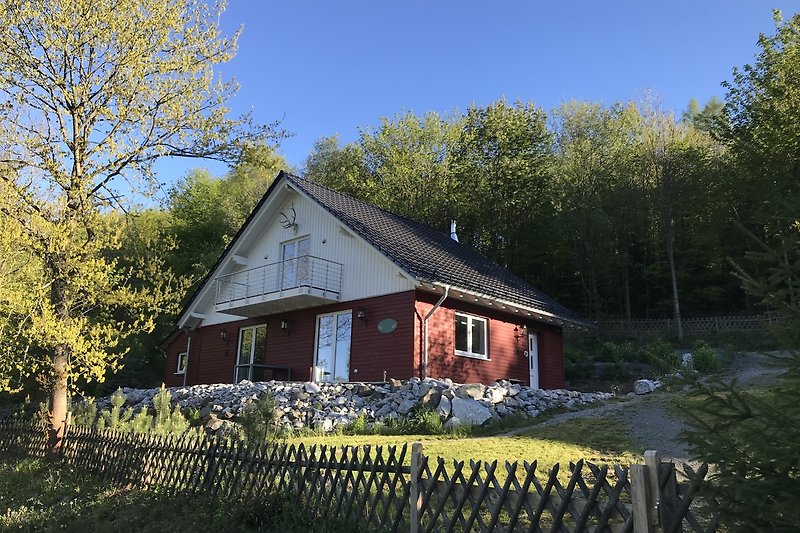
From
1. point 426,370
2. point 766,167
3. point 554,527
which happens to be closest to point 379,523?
point 554,527

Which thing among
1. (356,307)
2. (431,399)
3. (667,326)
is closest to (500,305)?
(356,307)

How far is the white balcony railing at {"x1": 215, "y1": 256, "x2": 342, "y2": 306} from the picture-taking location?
17947 mm

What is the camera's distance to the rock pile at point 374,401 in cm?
1202

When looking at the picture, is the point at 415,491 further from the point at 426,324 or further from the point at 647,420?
the point at 426,324

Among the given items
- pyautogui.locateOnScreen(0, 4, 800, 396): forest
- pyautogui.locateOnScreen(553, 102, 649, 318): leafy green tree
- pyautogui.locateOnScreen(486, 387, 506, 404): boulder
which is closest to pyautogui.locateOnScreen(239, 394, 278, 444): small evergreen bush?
pyautogui.locateOnScreen(486, 387, 506, 404): boulder

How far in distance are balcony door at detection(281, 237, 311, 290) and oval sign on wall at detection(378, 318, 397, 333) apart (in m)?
2.73

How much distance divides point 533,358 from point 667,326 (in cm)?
1386

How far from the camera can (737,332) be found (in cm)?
2819

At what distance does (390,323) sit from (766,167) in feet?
67.0

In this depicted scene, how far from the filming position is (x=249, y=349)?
21188mm

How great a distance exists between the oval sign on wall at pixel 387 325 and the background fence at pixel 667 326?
14.8m

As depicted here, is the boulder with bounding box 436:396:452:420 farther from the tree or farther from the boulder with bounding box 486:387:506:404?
the tree

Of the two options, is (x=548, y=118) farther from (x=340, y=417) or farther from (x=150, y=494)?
(x=150, y=494)

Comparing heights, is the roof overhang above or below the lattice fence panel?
above
